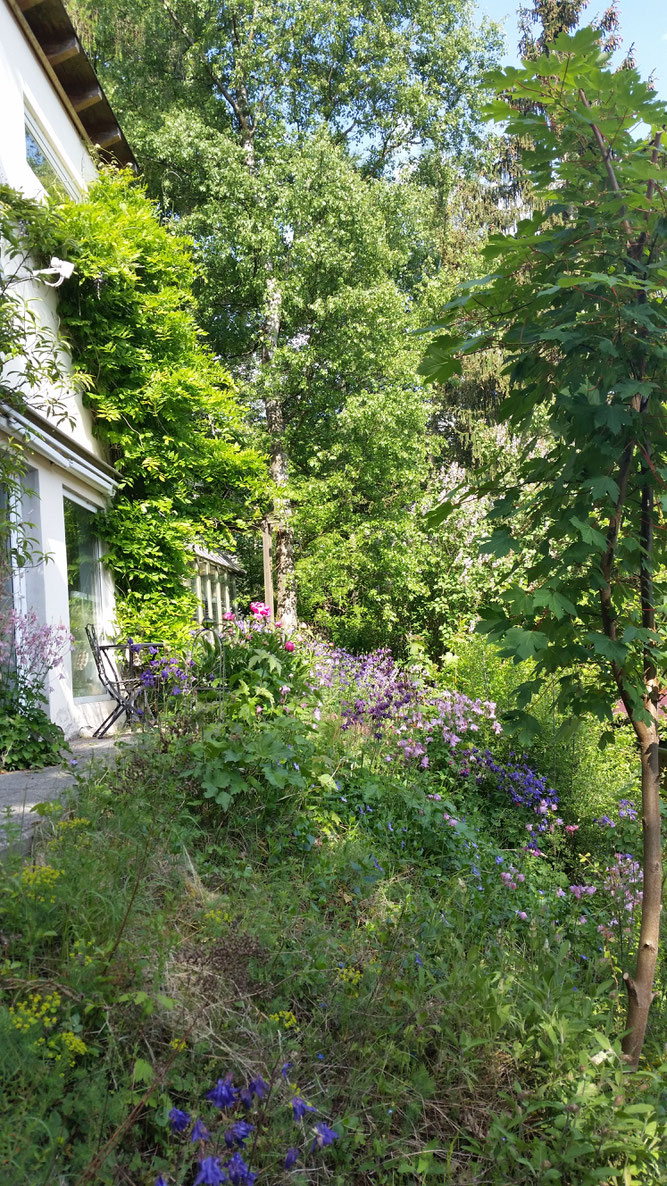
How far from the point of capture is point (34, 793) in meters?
4.43

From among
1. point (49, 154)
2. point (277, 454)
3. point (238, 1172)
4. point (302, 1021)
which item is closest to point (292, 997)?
point (302, 1021)

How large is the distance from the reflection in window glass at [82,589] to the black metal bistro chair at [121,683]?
0.21 metres

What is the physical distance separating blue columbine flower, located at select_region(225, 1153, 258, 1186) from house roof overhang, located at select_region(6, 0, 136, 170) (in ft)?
29.4

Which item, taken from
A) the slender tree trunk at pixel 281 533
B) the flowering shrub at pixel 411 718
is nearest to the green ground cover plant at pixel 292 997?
the flowering shrub at pixel 411 718

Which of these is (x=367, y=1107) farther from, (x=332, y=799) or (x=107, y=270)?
(x=107, y=270)

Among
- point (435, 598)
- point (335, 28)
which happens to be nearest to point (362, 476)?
point (435, 598)

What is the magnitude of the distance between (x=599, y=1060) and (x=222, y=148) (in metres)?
17.7

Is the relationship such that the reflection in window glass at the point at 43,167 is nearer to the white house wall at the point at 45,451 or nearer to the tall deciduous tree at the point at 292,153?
the white house wall at the point at 45,451

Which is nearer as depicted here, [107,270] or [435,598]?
[107,270]

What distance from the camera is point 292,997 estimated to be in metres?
2.56

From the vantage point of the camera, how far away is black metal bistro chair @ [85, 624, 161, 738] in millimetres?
5838

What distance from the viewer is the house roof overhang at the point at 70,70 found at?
8.05 m

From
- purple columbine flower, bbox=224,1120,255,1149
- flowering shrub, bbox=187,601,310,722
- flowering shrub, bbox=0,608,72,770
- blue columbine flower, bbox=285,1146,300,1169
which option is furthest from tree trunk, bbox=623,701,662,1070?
flowering shrub, bbox=0,608,72,770

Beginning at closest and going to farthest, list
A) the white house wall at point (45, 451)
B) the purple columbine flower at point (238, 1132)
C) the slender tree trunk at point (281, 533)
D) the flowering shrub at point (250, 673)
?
1. the purple columbine flower at point (238, 1132)
2. the flowering shrub at point (250, 673)
3. the white house wall at point (45, 451)
4. the slender tree trunk at point (281, 533)
